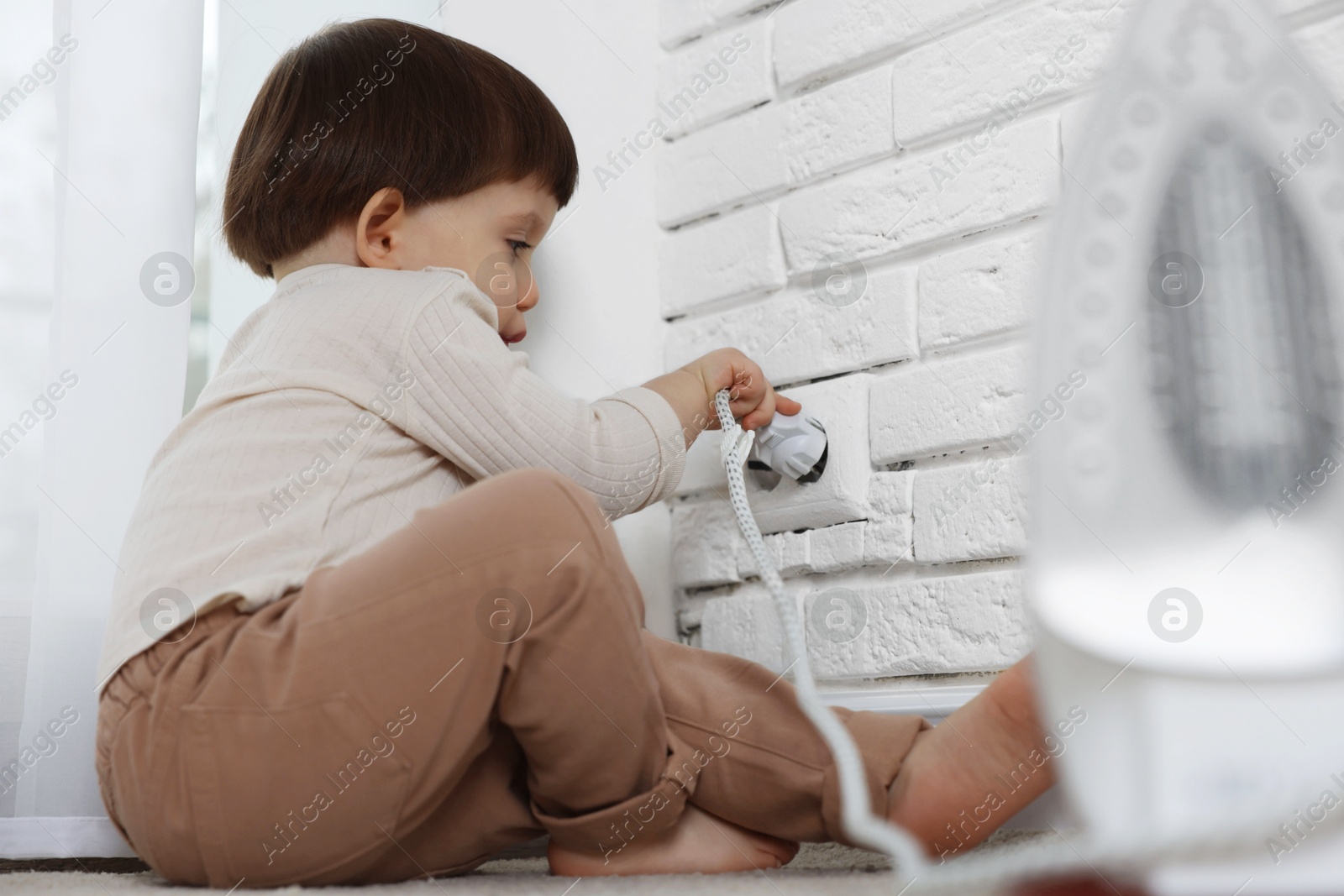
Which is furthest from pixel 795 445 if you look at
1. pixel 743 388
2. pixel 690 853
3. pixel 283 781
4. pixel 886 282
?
pixel 283 781

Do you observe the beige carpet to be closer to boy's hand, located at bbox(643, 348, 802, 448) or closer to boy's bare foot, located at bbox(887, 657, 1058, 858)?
boy's bare foot, located at bbox(887, 657, 1058, 858)

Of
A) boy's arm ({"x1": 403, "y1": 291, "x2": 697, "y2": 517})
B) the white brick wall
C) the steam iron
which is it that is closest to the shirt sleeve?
boy's arm ({"x1": 403, "y1": 291, "x2": 697, "y2": 517})

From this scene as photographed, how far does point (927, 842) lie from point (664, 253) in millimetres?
747

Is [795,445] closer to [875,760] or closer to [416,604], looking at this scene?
[875,760]

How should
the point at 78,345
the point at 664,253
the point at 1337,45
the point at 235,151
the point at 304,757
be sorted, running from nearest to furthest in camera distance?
the point at 304,757, the point at 1337,45, the point at 78,345, the point at 235,151, the point at 664,253

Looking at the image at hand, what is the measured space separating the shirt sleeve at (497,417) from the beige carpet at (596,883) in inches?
11.6

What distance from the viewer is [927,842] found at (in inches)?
28.4

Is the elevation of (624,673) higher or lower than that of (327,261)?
lower

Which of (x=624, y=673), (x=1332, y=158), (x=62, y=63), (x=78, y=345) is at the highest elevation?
(x=62, y=63)

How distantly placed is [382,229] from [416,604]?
45 cm

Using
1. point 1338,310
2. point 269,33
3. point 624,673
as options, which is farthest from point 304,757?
point 269,33

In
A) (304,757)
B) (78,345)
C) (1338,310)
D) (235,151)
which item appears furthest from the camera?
(235,151)

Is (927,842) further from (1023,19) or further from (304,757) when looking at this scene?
(1023,19)

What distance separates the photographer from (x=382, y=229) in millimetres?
1018
